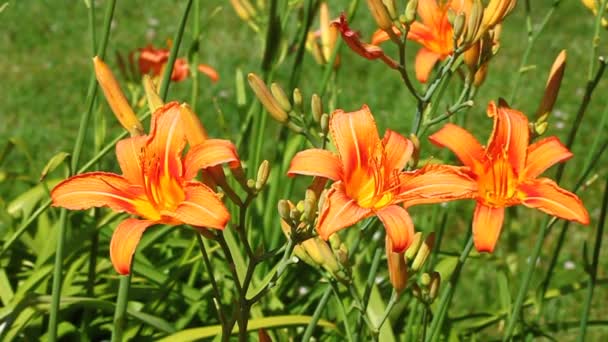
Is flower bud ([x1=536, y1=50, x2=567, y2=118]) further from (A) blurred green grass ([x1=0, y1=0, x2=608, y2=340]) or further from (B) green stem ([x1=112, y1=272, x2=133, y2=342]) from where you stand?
(A) blurred green grass ([x1=0, y1=0, x2=608, y2=340])

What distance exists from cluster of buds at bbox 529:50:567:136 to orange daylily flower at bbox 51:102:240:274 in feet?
1.92

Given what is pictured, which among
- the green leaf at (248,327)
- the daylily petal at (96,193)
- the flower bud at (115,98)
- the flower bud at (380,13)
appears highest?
the flower bud at (380,13)

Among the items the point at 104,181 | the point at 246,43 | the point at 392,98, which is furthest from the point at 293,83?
the point at 246,43

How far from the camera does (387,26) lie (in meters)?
1.56

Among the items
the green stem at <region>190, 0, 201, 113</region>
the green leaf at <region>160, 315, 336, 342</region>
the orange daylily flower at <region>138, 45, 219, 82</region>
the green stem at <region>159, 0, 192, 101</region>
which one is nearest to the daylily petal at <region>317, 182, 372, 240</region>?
the green stem at <region>159, 0, 192, 101</region>

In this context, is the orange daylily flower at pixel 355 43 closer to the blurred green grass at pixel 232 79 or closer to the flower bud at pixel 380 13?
the flower bud at pixel 380 13

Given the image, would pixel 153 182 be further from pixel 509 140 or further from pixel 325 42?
pixel 325 42

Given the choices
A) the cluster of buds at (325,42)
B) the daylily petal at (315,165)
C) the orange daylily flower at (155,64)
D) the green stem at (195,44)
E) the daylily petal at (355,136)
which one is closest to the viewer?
the daylily petal at (315,165)

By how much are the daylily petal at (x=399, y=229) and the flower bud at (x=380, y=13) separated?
0.40 metres

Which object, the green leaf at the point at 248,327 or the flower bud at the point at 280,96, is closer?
the flower bud at the point at 280,96

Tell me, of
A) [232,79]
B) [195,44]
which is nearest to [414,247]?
[195,44]

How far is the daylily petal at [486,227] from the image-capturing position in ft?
4.37

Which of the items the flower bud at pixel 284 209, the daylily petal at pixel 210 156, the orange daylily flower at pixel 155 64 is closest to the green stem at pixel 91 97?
the daylily petal at pixel 210 156

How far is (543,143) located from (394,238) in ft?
1.32
